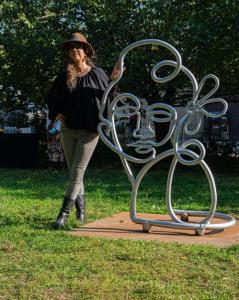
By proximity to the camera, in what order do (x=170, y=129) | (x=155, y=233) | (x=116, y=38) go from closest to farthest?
(x=170, y=129)
(x=155, y=233)
(x=116, y=38)

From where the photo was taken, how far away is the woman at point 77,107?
597 cm

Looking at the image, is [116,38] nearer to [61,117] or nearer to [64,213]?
[61,117]

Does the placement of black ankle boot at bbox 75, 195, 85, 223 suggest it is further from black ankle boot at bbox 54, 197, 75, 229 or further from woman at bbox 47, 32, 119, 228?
black ankle boot at bbox 54, 197, 75, 229

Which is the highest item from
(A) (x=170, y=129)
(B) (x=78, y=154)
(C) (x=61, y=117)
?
(C) (x=61, y=117)

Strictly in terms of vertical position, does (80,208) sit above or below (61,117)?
below

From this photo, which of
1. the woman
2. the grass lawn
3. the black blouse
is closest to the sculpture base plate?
the grass lawn

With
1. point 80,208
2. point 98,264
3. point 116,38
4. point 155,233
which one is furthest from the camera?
point 116,38

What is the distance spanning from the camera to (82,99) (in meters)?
5.97

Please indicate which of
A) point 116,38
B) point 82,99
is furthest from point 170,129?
point 116,38

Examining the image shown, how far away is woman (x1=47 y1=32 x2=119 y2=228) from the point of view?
5969mm

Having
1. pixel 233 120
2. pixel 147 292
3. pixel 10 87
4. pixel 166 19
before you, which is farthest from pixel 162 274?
pixel 233 120

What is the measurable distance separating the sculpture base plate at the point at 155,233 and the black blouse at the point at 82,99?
1.04 metres

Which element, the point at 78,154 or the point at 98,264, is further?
the point at 78,154

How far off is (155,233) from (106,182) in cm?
485
